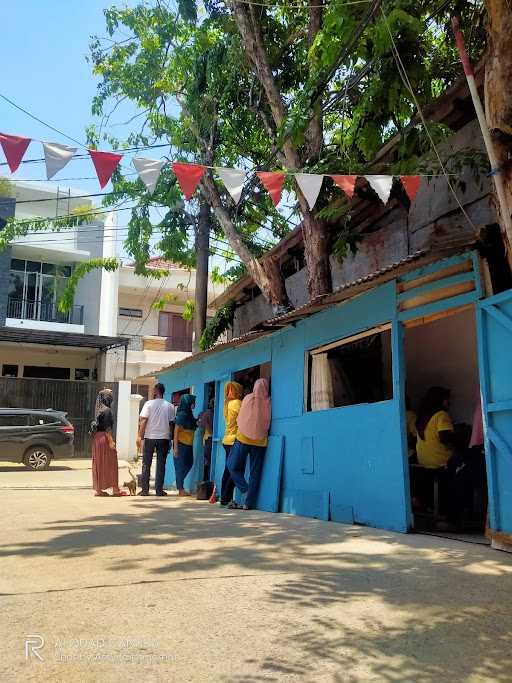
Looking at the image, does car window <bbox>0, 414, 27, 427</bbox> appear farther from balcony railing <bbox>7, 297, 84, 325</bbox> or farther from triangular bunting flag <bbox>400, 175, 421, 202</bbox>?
triangular bunting flag <bbox>400, 175, 421, 202</bbox>

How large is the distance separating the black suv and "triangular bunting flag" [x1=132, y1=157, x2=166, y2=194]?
10.6 metres

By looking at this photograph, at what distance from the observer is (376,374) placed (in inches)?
317

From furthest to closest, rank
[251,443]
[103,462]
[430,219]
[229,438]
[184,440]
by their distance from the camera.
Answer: [184,440]
[103,462]
[229,438]
[251,443]
[430,219]

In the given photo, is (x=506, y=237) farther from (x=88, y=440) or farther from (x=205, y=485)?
(x=88, y=440)

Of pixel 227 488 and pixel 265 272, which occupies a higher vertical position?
pixel 265 272

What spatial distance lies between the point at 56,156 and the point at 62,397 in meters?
14.3

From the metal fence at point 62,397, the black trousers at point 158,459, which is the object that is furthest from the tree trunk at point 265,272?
the metal fence at point 62,397

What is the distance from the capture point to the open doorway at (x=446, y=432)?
6.14m

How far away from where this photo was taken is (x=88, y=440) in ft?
66.5

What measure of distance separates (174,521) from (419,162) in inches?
185

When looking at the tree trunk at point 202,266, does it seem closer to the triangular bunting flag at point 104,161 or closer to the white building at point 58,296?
the triangular bunting flag at point 104,161

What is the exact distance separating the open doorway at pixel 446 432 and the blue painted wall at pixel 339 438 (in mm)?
446

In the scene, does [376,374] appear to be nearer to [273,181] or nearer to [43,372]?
[273,181]

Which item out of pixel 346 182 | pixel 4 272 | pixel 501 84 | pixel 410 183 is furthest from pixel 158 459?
pixel 4 272
